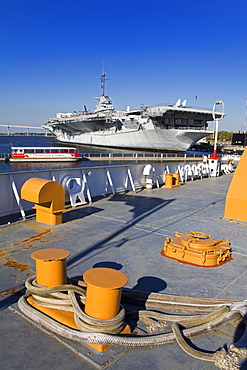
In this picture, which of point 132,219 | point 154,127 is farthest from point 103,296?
point 154,127

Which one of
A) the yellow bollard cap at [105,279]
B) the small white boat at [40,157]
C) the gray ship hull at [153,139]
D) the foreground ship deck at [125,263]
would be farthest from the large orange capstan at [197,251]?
the gray ship hull at [153,139]

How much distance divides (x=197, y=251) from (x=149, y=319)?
190 cm

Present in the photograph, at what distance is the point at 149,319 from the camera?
2867 mm

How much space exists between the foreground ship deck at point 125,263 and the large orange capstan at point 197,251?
14cm

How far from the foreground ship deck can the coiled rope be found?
80 millimetres

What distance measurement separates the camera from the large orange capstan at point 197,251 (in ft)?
14.5

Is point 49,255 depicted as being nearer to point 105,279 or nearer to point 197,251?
point 105,279

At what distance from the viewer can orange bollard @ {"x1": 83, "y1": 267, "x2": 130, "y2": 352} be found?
2.46m

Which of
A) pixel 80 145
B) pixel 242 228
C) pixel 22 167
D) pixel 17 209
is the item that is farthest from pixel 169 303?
pixel 80 145

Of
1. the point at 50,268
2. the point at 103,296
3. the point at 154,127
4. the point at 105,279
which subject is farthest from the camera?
the point at 154,127

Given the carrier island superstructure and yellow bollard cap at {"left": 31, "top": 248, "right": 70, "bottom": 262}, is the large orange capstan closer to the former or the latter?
yellow bollard cap at {"left": 31, "top": 248, "right": 70, "bottom": 262}

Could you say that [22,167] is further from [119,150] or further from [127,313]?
[127,313]

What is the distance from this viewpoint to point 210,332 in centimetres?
276

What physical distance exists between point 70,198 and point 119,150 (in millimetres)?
69581
